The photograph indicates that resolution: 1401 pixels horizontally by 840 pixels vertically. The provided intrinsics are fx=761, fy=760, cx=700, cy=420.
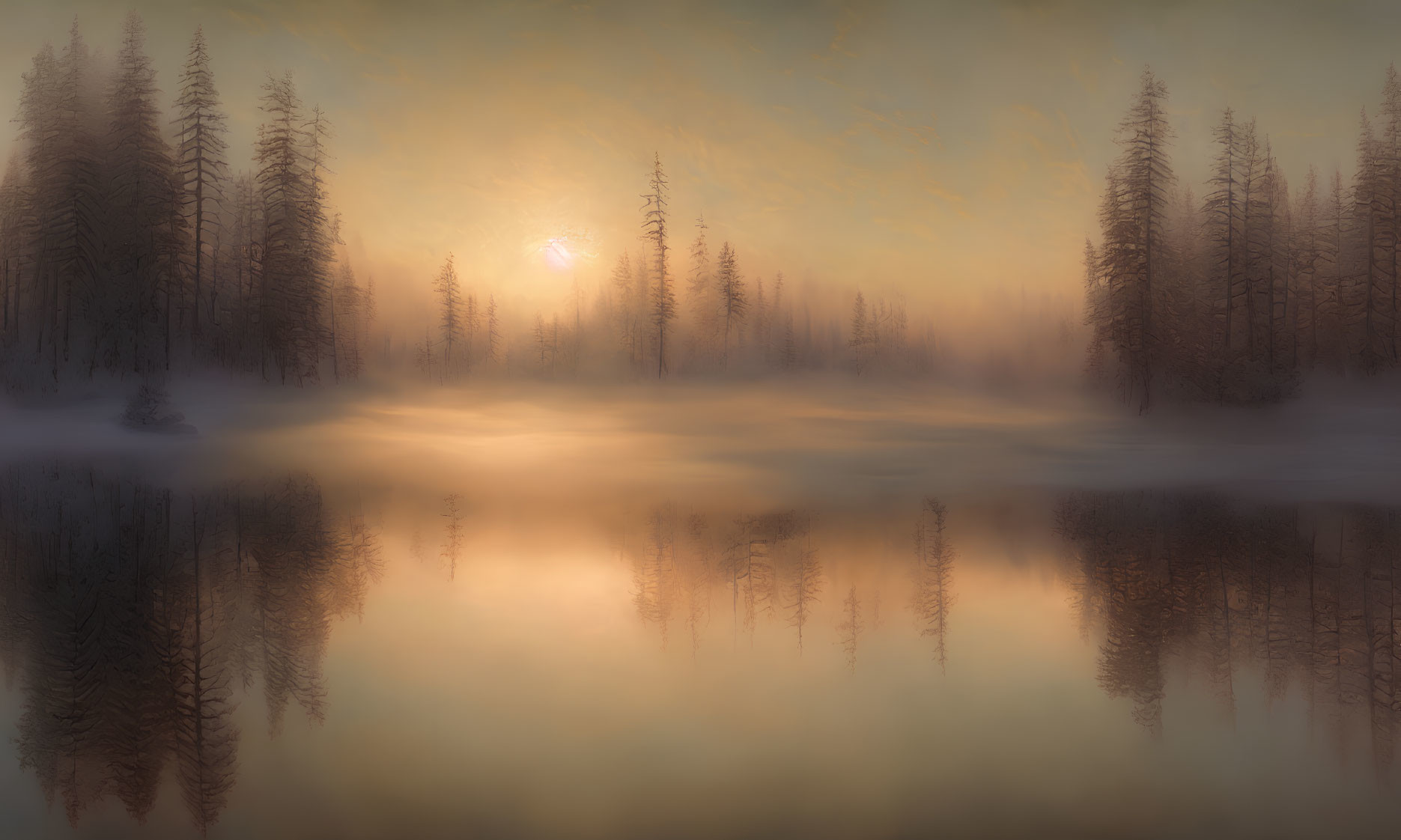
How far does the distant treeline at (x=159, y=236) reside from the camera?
12359 mm

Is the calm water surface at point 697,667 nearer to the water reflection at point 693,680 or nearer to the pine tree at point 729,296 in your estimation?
the water reflection at point 693,680

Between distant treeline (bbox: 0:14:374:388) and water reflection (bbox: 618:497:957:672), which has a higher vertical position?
distant treeline (bbox: 0:14:374:388)

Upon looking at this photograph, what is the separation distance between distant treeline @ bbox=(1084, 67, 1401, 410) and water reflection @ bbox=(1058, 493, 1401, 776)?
528 centimetres

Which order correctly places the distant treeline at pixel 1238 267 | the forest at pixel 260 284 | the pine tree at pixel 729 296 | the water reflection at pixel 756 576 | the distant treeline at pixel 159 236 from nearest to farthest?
1. the water reflection at pixel 756 576
2. the distant treeline at pixel 1238 267
3. the distant treeline at pixel 159 236
4. the forest at pixel 260 284
5. the pine tree at pixel 729 296

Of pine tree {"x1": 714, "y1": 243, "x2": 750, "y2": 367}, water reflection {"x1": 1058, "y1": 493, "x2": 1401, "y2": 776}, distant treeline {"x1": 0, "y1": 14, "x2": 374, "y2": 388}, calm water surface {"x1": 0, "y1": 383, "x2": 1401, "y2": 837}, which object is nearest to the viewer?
calm water surface {"x1": 0, "y1": 383, "x2": 1401, "y2": 837}

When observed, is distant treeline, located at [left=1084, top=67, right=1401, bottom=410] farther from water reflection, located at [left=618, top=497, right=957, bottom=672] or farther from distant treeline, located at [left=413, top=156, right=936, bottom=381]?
water reflection, located at [left=618, top=497, right=957, bottom=672]

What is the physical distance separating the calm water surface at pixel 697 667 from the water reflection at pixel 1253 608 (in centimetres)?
2

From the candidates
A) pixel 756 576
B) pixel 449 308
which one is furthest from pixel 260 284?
pixel 756 576

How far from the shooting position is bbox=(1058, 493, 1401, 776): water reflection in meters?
3.50

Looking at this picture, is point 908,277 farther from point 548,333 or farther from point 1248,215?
point 548,333

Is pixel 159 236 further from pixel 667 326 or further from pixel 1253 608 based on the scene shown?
pixel 1253 608

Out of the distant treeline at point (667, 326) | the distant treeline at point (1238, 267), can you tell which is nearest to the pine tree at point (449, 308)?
the distant treeline at point (667, 326)

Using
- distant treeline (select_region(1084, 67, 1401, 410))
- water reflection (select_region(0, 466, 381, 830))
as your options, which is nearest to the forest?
distant treeline (select_region(1084, 67, 1401, 410))

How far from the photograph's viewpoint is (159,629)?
13.9 feet
